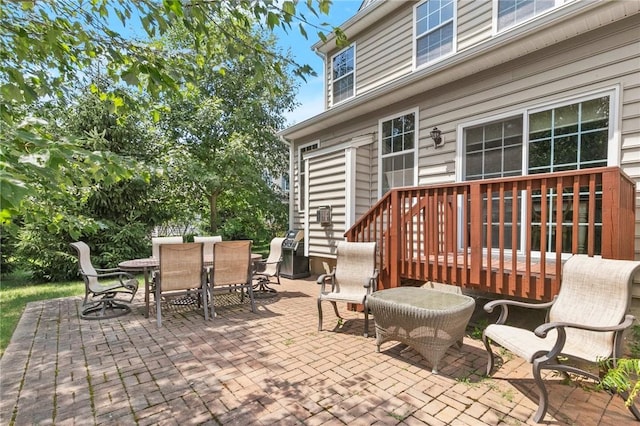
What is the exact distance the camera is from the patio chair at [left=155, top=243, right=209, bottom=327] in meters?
4.47

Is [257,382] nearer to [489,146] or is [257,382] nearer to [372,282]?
[372,282]

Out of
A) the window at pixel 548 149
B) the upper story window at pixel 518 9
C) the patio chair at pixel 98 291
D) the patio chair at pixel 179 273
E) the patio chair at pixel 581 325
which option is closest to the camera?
the patio chair at pixel 581 325

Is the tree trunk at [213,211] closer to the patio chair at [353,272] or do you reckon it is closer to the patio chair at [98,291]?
the patio chair at [98,291]

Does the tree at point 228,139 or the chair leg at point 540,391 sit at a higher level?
the tree at point 228,139

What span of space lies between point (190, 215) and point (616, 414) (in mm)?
11520

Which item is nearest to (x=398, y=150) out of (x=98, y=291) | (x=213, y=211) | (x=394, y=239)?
(x=394, y=239)

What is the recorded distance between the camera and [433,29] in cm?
635

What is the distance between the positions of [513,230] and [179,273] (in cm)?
434

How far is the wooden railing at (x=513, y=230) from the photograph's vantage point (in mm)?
2994

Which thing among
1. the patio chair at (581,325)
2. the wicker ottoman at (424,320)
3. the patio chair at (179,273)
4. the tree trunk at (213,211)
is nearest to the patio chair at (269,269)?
the patio chair at (179,273)

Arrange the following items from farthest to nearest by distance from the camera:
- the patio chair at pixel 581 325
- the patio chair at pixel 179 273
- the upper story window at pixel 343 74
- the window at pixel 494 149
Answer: the upper story window at pixel 343 74 < the window at pixel 494 149 < the patio chair at pixel 179 273 < the patio chair at pixel 581 325

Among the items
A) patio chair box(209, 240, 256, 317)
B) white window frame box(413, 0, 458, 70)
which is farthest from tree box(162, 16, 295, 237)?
patio chair box(209, 240, 256, 317)

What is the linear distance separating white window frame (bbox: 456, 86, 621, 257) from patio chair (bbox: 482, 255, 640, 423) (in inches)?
60.3

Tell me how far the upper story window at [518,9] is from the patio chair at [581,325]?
4189mm
